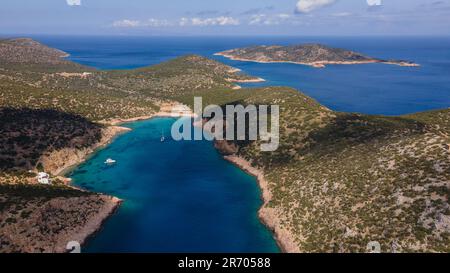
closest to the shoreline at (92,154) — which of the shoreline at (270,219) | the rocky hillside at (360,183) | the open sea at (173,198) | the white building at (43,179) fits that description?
the open sea at (173,198)

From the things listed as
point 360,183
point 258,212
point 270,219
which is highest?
point 360,183

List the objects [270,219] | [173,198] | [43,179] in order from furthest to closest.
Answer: [173,198]
[43,179]
[270,219]

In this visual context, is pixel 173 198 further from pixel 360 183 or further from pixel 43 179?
pixel 360 183

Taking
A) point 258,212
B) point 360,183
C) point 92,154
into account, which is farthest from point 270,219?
point 92,154

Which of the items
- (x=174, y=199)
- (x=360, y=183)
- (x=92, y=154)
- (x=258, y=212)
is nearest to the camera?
(x=360, y=183)

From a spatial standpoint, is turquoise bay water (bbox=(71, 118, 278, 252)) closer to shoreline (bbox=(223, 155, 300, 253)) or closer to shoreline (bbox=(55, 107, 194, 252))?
shoreline (bbox=(223, 155, 300, 253))

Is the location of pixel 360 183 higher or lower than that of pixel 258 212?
higher

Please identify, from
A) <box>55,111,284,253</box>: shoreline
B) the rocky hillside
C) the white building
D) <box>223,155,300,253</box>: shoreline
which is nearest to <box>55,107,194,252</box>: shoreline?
<box>55,111,284,253</box>: shoreline
